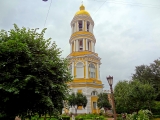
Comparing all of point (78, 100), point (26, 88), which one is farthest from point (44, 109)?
point (78, 100)

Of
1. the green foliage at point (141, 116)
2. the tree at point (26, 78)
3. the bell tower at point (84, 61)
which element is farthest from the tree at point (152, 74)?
the tree at point (26, 78)

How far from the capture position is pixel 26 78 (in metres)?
9.45

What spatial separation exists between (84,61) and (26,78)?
29660mm

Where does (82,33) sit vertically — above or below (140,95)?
above

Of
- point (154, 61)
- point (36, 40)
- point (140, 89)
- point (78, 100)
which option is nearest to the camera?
point (36, 40)

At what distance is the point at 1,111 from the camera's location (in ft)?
32.8

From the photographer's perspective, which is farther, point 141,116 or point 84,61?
point 84,61

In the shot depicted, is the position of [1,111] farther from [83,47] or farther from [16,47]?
[83,47]

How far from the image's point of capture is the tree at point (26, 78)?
9680mm

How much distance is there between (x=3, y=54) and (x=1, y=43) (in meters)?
0.68

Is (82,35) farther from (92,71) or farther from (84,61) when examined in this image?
(92,71)

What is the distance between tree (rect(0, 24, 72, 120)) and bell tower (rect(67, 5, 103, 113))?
22.7m

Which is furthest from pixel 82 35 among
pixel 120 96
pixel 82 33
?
pixel 120 96

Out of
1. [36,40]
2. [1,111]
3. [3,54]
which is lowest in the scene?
[1,111]
